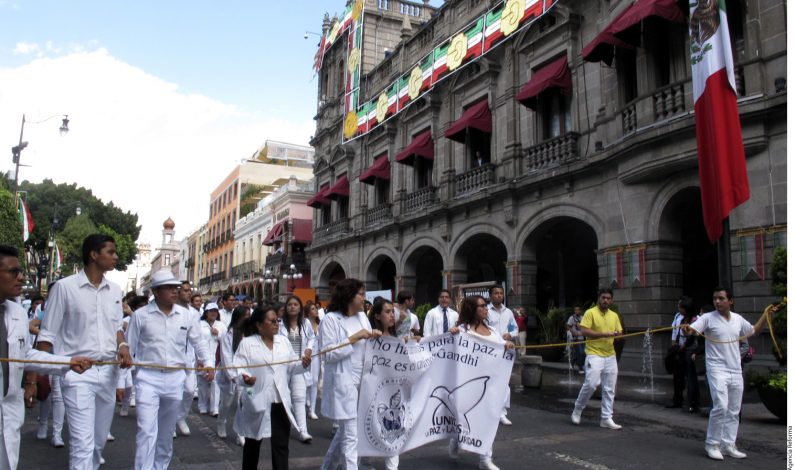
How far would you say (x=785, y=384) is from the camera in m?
8.10

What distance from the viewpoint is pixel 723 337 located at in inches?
271

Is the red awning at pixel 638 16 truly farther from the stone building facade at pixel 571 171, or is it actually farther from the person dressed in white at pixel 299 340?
the person dressed in white at pixel 299 340

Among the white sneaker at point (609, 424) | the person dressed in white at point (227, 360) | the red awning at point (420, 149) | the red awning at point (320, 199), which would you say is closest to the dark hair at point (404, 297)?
the person dressed in white at point (227, 360)

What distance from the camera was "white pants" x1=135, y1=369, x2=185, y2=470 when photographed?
5098 millimetres

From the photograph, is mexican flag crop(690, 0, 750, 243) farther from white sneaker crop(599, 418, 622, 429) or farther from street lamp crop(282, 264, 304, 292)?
street lamp crop(282, 264, 304, 292)

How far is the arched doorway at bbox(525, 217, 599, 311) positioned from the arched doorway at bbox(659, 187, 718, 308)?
3.80m

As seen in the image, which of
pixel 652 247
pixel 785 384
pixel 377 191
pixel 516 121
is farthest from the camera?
pixel 377 191

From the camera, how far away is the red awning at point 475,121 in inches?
791

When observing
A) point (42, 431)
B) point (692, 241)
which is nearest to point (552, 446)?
point (42, 431)

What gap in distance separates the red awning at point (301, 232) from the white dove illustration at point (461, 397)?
32.8 metres

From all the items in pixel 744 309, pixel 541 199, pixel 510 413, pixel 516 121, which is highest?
pixel 516 121

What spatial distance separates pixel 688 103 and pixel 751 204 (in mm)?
2414

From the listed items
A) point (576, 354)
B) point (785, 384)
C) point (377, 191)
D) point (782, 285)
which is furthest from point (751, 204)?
point (377, 191)

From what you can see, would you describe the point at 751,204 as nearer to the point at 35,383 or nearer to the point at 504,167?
the point at 504,167
